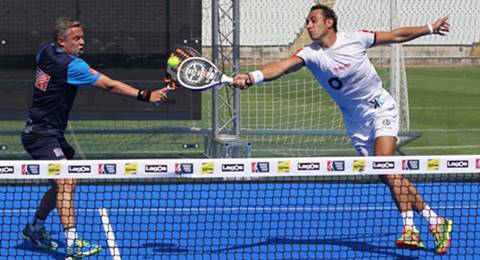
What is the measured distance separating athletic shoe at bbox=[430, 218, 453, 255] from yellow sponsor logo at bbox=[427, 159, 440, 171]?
3.76ft

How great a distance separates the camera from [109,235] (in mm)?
8828

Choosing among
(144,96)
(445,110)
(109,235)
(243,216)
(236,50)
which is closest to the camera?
(144,96)

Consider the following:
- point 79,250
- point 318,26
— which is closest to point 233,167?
point 79,250

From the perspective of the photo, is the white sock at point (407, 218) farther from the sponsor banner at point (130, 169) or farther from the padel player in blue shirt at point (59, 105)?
the sponsor banner at point (130, 169)

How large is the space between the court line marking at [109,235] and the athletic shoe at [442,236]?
2.73m

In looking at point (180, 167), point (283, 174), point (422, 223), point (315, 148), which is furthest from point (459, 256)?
point (315, 148)

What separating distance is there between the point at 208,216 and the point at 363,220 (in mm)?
1603

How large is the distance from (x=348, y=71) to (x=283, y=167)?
5.44ft

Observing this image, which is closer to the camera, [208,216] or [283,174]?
[283,174]

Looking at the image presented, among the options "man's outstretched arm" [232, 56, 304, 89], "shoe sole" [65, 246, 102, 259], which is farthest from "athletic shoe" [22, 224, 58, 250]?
"man's outstretched arm" [232, 56, 304, 89]

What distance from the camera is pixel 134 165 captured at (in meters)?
6.92

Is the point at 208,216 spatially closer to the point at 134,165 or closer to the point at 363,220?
the point at 363,220

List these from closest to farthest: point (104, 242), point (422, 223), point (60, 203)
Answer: point (60, 203), point (104, 242), point (422, 223)

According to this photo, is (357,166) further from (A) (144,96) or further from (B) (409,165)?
(A) (144,96)
